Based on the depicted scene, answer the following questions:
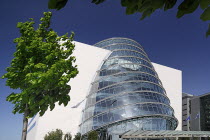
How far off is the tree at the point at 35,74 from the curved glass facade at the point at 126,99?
70.1 ft

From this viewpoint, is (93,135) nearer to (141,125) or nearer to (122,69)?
(141,125)

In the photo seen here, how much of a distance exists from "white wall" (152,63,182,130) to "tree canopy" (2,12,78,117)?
4140cm

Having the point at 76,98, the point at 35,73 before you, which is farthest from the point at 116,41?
the point at 35,73

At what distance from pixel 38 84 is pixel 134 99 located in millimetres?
25504

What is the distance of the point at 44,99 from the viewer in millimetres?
14242

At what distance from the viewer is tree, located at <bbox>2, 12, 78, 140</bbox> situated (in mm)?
13883

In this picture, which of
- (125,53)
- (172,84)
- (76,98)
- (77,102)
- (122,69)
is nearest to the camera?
(77,102)

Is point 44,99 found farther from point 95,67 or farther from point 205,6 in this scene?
point 95,67

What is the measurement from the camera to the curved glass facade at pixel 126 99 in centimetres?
3641

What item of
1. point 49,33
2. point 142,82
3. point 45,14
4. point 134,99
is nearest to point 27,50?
point 49,33

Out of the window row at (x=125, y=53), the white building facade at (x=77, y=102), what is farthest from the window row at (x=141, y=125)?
the window row at (x=125, y=53)

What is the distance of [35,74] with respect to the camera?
44.4 feet

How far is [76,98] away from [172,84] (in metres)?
Result: 23.9

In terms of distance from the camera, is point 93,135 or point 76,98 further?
point 76,98
